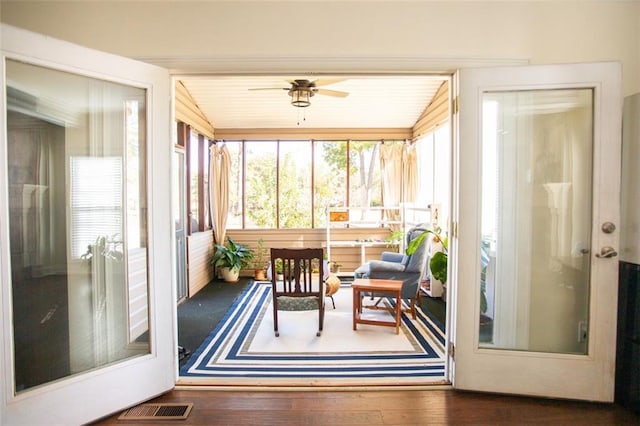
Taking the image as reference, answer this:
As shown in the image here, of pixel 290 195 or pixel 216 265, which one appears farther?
pixel 290 195

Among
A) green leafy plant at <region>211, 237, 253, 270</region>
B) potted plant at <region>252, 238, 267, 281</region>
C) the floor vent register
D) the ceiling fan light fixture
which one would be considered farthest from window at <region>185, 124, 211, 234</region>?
the floor vent register

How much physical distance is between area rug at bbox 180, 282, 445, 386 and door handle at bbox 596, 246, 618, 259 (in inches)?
53.2

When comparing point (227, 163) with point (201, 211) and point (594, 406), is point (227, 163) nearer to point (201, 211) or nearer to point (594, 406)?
point (201, 211)

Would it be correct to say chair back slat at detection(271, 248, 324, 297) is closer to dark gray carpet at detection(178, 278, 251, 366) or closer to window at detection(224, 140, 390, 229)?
dark gray carpet at detection(178, 278, 251, 366)

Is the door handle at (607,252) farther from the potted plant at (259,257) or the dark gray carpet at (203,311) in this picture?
the potted plant at (259,257)

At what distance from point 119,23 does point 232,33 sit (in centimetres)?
76

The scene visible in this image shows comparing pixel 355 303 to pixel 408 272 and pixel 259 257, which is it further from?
pixel 259 257

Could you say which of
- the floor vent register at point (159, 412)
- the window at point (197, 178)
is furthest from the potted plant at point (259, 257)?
the floor vent register at point (159, 412)

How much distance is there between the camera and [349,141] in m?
6.49

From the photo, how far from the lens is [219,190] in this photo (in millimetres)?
6035

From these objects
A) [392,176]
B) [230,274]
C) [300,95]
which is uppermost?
[300,95]

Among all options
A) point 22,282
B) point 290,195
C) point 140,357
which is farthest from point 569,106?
point 290,195

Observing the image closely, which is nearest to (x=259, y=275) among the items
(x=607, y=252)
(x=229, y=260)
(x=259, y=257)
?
(x=259, y=257)

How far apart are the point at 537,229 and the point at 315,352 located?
2.02 metres
